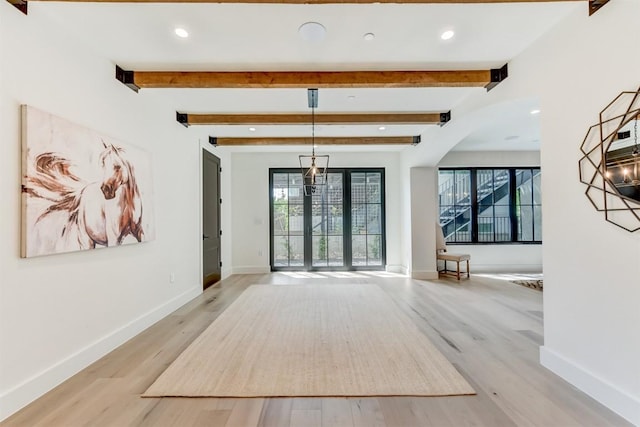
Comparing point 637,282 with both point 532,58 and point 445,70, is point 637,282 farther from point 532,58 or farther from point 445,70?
point 445,70

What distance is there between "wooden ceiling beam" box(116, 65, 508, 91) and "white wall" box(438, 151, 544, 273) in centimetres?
404

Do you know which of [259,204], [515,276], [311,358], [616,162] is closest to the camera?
[616,162]

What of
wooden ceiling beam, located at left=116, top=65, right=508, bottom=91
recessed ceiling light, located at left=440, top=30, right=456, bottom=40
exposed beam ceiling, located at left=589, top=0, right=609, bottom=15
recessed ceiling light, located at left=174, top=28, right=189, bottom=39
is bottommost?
exposed beam ceiling, located at left=589, top=0, right=609, bottom=15

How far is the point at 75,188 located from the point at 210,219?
3102 millimetres

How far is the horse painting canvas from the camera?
80.6 inches

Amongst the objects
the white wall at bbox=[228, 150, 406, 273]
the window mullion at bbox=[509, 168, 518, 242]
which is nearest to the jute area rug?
the white wall at bbox=[228, 150, 406, 273]

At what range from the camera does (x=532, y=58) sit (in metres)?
2.58

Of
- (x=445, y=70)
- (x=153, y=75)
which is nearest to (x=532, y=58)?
(x=445, y=70)

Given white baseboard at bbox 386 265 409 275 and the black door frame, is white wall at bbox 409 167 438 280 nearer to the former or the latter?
white baseboard at bbox 386 265 409 275

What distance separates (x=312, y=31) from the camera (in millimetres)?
2369

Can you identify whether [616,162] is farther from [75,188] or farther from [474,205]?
[474,205]

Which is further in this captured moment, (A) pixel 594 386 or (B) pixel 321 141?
(B) pixel 321 141

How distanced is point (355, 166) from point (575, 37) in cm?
485

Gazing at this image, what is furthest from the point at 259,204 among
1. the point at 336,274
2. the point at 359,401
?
the point at 359,401
